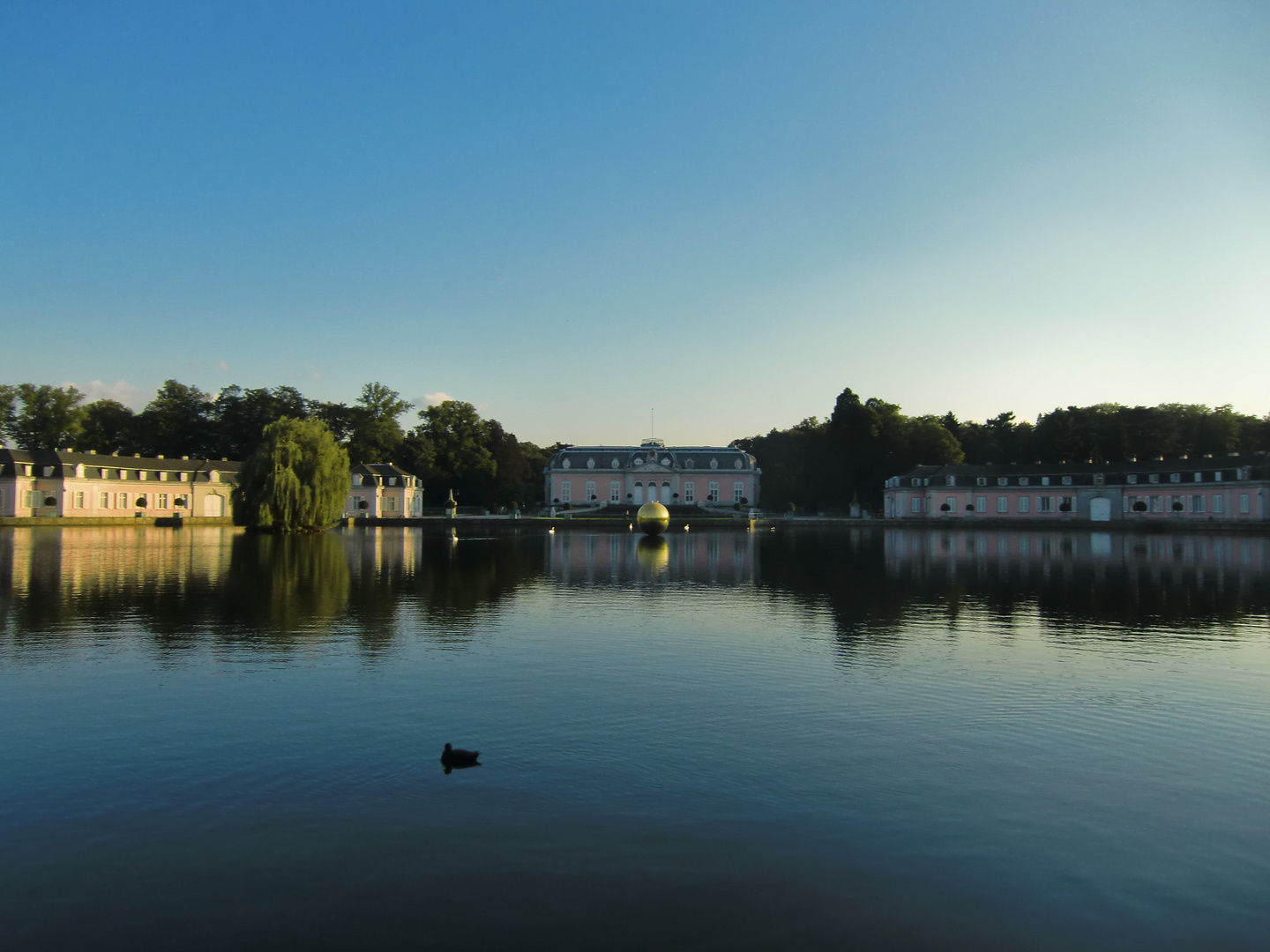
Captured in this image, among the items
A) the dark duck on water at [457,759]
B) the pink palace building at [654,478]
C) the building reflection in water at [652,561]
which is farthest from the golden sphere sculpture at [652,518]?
the dark duck on water at [457,759]

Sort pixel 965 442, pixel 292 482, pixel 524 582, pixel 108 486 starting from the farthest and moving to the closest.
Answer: pixel 965 442
pixel 108 486
pixel 292 482
pixel 524 582

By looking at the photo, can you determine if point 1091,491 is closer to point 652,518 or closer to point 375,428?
point 652,518

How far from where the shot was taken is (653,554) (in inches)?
1416

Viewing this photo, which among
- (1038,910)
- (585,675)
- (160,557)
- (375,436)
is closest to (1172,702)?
(1038,910)

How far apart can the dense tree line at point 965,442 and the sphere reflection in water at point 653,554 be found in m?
41.8

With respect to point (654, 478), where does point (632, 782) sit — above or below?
below

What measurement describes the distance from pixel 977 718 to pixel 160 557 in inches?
1190

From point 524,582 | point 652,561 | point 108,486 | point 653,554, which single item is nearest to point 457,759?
point 524,582

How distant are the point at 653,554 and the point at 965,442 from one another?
2574 inches

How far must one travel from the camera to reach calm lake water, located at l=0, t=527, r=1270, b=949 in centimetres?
514

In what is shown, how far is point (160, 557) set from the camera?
3161cm

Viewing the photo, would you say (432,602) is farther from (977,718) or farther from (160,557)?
(160,557)

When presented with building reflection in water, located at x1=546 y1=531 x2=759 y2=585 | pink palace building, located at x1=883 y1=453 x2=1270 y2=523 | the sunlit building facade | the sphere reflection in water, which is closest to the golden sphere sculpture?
the sphere reflection in water

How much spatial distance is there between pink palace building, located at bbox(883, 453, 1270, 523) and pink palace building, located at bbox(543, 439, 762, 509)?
638 inches
